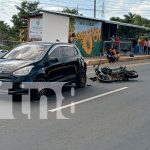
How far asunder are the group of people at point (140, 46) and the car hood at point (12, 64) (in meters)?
27.6

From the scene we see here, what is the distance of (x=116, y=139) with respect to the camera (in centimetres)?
788

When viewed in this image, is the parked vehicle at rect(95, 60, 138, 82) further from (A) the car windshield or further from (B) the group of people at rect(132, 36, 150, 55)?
(B) the group of people at rect(132, 36, 150, 55)

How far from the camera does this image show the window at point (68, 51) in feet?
46.9

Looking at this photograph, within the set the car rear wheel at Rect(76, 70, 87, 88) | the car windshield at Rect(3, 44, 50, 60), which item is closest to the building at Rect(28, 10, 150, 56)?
the car rear wheel at Rect(76, 70, 87, 88)

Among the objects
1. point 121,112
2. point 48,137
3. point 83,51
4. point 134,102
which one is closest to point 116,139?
Result: point 48,137

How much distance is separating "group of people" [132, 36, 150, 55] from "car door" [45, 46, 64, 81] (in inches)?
1025

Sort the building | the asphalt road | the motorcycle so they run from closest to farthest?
the asphalt road → the motorcycle → the building

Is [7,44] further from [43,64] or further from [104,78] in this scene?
[43,64]

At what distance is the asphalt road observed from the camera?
24.3 ft

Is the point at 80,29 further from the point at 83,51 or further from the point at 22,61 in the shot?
the point at 22,61

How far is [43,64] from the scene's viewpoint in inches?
494

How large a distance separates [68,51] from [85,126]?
5.94 m

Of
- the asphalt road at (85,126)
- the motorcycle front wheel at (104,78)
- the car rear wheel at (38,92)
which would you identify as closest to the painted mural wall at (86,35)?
the motorcycle front wheel at (104,78)

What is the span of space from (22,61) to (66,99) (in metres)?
1.62
